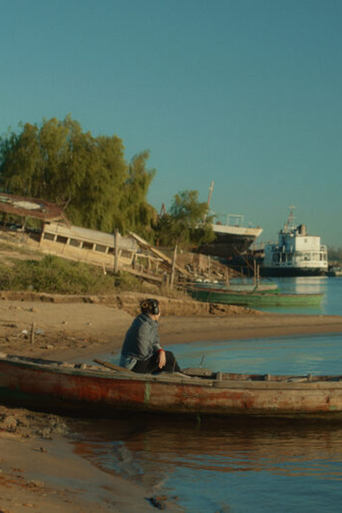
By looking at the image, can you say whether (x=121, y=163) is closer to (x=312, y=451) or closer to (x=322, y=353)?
(x=322, y=353)

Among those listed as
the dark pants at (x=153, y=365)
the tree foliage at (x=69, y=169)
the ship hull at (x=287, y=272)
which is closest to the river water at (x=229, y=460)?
the dark pants at (x=153, y=365)

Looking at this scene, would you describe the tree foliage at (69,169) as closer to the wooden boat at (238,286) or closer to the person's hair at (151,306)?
the wooden boat at (238,286)

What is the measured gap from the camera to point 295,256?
372ft

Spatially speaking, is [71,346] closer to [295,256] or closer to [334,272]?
[295,256]

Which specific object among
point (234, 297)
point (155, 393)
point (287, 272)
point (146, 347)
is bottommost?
point (155, 393)

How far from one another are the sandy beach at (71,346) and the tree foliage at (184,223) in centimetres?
5566

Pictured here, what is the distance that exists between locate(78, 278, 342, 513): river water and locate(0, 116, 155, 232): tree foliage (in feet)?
124

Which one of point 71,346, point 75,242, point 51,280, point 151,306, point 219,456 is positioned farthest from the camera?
point 75,242

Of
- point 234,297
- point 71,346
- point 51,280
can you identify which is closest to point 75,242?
point 234,297

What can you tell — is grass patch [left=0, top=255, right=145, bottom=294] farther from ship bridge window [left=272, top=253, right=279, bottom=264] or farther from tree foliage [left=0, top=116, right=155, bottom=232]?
ship bridge window [left=272, top=253, right=279, bottom=264]

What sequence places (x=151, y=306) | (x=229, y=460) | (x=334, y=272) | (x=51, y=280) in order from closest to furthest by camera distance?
(x=229, y=460) → (x=151, y=306) → (x=51, y=280) → (x=334, y=272)

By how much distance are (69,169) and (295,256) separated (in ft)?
248

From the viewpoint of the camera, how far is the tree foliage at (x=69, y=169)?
46250 millimetres

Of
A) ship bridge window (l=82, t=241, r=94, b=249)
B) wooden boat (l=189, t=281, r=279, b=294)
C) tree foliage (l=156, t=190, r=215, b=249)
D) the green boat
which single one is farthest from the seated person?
tree foliage (l=156, t=190, r=215, b=249)
